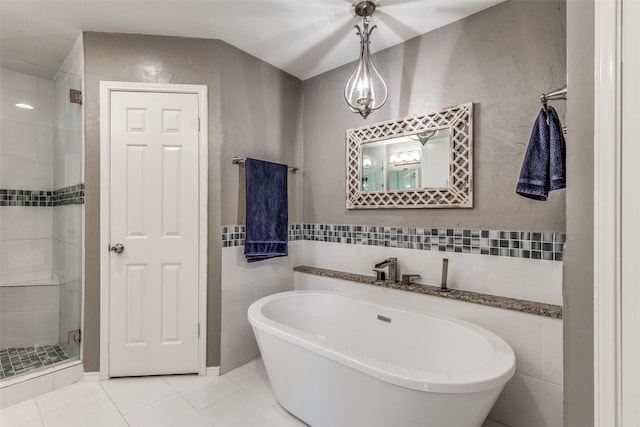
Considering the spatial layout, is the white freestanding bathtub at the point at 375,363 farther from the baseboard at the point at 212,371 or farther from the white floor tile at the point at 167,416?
the baseboard at the point at 212,371

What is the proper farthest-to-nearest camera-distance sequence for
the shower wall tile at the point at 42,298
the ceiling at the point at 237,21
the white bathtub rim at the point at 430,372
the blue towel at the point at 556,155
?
the shower wall tile at the point at 42,298
the ceiling at the point at 237,21
the blue towel at the point at 556,155
the white bathtub rim at the point at 430,372

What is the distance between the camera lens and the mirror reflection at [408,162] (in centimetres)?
210

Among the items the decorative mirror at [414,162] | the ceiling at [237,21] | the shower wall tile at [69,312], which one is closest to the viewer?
the ceiling at [237,21]

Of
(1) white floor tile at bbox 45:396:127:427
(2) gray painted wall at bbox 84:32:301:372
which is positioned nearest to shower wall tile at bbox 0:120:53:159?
(2) gray painted wall at bbox 84:32:301:372

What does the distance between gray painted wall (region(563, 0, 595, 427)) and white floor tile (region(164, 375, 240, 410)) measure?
2.06 meters

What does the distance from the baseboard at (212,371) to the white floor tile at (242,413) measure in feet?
→ 1.01

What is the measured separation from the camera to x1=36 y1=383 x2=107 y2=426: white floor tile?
1846 mm

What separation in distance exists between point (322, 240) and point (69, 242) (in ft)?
6.76

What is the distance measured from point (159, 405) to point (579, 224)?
2327mm

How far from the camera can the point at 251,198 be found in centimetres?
245

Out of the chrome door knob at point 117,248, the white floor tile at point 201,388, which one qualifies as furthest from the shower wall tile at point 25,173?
the white floor tile at point 201,388

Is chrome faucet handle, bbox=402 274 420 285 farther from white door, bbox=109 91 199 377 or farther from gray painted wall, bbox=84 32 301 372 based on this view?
white door, bbox=109 91 199 377

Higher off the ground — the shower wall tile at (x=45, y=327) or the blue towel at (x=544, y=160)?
the blue towel at (x=544, y=160)
